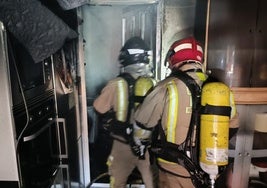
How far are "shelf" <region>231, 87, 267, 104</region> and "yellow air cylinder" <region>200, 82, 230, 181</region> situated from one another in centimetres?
60

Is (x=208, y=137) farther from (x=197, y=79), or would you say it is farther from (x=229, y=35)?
(x=229, y=35)

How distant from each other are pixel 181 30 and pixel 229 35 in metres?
0.40

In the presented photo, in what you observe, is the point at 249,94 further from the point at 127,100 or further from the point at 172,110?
the point at 127,100

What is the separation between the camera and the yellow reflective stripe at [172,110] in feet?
4.24

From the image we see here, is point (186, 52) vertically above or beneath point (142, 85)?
above

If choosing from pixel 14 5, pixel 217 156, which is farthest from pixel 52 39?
pixel 217 156

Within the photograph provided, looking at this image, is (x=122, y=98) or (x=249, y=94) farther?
(x=122, y=98)

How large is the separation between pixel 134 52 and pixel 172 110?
749 mm

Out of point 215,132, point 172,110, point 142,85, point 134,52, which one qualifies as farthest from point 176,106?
point 134,52

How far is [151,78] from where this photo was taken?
6.27 feet

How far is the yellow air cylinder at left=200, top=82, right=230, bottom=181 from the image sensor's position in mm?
1160

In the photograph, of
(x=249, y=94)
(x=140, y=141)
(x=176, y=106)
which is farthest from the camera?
(x=140, y=141)

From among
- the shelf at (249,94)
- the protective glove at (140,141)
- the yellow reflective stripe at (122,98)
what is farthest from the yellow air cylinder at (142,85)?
the shelf at (249,94)

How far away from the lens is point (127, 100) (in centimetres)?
191
